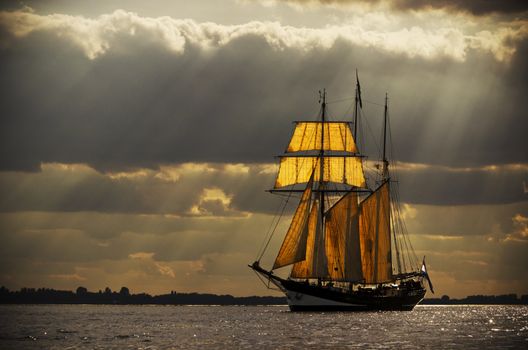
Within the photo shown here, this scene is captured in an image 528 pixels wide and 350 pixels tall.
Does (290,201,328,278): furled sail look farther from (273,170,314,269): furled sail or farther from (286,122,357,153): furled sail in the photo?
(286,122,357,153): furled sail

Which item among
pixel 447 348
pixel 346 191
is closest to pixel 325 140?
pixel 346 191

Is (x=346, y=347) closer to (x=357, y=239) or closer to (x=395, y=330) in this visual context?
(x=395, y=330)

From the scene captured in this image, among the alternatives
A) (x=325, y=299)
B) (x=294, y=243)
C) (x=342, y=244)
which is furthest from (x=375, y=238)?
(x=294, y=243)

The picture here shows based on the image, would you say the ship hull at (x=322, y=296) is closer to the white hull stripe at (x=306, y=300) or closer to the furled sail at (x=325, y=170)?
the white hull stripe at (x=306, y=300)

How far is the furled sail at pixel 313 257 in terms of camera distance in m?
180

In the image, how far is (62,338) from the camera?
127m

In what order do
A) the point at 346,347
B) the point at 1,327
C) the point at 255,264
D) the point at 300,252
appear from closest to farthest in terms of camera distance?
the point at 346,347, the point at 1,327, the point at 300,252, the point at 255,264

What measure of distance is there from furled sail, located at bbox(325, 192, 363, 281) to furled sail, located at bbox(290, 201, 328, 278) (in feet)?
8.44

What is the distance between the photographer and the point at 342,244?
18588 cm

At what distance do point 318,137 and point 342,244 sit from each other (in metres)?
19.7

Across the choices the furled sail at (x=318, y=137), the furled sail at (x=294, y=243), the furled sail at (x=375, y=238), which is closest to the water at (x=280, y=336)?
the furled sail at (x=294, y=243)

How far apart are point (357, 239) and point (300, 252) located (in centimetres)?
1645

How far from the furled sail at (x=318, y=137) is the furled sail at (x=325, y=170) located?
6.70 ft

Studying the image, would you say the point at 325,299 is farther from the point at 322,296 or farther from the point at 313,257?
the point at 313,257
